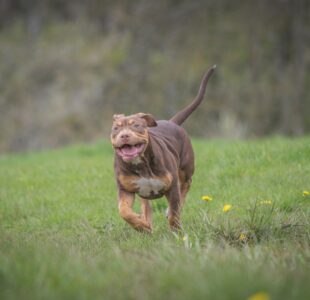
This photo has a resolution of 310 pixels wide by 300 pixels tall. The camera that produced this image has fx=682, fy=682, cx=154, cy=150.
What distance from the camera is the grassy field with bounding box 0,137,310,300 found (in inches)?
149

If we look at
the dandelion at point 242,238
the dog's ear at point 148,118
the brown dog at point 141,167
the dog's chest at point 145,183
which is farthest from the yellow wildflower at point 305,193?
the dog's ear at point 148,118

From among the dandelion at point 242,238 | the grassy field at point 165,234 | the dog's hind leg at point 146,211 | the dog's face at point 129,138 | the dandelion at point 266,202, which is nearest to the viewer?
the grassy field at point 165,234

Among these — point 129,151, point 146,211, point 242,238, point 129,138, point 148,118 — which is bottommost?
point 146,211

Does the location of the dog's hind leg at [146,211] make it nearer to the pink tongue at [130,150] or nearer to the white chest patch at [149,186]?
the white chest patch at [149,186]

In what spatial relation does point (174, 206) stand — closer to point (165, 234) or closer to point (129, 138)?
point (165, 234)

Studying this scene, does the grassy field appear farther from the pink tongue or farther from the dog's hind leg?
the pink tongue

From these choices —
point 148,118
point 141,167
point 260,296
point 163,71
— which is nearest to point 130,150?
point 141,167

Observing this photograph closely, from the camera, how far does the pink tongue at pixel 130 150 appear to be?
21.7 feet

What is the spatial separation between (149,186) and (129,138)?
0.65 metres

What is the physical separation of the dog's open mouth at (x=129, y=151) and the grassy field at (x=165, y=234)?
0.80m

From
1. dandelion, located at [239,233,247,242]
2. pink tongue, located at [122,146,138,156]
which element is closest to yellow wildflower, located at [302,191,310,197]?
dandelion, located at [239,233,247,242]

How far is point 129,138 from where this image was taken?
6.51 m

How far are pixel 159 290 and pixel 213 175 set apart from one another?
19.3 feet

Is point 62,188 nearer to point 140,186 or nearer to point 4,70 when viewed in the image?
point 140,186
